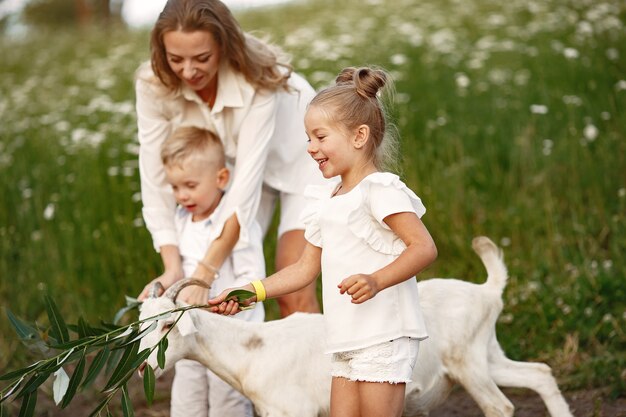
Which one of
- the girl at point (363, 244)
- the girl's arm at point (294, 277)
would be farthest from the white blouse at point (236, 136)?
the girl at point (363, 244)

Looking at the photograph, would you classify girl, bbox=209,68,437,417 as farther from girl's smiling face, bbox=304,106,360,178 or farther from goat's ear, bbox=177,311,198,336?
goat's ear, bbox=177,311,198,336

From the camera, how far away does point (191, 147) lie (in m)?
4.24

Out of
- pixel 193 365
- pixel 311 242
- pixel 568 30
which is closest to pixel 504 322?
pixel 193 365

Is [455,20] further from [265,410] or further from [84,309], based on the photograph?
[265,410]

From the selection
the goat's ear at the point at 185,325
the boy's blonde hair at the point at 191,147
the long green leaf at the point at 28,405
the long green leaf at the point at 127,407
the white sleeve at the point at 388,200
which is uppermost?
the white sleeve at the point at 388,200

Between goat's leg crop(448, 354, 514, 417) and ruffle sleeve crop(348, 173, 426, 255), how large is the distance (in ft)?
3.17

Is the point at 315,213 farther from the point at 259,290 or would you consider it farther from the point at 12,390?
the point at 12,390

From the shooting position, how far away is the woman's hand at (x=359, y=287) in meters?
2.86

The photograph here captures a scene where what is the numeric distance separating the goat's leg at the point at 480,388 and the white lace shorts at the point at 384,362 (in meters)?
0.75

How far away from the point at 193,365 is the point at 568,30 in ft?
18.9

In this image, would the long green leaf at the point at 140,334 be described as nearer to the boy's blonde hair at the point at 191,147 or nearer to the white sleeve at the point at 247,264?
the white sleeve at the point at 247,264

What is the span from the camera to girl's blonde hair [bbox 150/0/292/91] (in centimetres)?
400

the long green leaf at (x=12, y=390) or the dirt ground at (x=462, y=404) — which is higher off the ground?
the long green leaf at (x=12, y=390)

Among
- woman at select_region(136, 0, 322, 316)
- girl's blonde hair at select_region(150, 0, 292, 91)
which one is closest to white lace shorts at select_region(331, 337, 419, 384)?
woman at select_region(136, 0, 322, 316)
